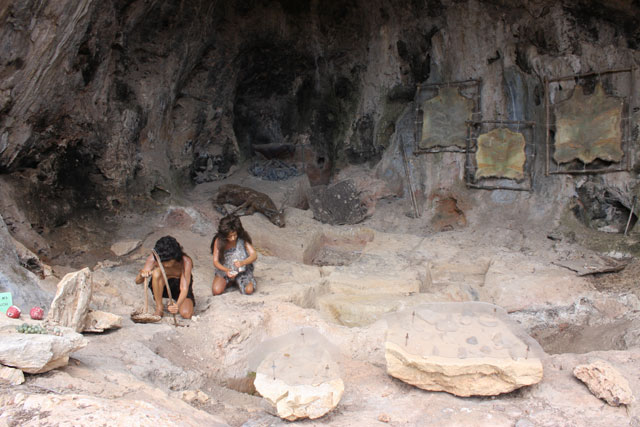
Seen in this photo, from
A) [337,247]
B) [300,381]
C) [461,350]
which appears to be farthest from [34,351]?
[337,247]

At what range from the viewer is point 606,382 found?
408cm

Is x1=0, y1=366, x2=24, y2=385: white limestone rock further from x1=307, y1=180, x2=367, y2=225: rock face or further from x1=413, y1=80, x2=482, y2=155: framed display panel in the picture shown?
x1=413, y1=80, x2=482, y2=155: framed display panel

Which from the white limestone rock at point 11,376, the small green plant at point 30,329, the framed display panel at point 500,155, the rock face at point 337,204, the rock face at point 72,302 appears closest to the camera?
the white limestone rock at point 11,376

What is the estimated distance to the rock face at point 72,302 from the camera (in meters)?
4.39

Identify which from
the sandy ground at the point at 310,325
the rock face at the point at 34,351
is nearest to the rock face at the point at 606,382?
the sandy ground at the point at 310,325

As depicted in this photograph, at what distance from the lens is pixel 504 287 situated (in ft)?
23.4

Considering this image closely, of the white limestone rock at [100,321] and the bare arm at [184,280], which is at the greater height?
the bare arm at [184,280]

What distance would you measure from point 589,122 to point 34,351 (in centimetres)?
775

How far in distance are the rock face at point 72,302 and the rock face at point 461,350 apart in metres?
2.43

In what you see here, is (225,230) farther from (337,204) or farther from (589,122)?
(589,122)

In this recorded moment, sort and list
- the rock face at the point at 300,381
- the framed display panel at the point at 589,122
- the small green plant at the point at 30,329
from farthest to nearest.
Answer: the framed display panel at the point at 589,122 < the rock face at the point at 300,381 < the small green plant at the point at 30,329

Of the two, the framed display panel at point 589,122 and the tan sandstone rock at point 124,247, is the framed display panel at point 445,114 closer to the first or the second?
the framed display panel at point 589,122

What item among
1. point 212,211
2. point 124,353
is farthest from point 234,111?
point 124,353

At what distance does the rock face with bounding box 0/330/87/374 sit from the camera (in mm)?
3457
